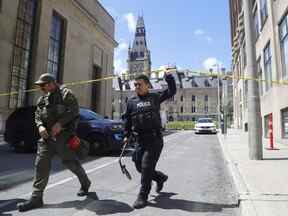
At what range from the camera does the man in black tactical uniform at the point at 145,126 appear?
13.4 ft

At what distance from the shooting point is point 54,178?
617 cm

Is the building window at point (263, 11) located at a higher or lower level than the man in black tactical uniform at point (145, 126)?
higher

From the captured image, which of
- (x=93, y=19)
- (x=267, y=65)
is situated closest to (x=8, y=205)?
(x=267, y=65)

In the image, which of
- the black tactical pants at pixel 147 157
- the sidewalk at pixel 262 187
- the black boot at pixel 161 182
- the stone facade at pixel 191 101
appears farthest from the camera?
the stone facade at pixel 191 101

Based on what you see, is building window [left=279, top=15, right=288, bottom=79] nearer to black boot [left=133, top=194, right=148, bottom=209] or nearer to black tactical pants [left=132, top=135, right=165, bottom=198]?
black tactical pants [left=132, top=135, right=165, bottom=198]

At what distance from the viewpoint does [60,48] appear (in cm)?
3075

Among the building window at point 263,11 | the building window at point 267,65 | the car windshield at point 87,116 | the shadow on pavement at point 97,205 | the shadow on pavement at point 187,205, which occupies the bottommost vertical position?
the shadow on pavement at point 97,205

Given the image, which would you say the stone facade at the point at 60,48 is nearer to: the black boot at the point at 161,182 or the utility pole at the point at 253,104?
the utility pole at the point at 253,104

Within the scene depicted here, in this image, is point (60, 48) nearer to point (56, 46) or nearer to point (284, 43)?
point (56, 46)

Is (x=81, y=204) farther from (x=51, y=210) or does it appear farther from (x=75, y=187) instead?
(x=75, y=187)

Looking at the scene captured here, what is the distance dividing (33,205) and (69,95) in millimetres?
1685

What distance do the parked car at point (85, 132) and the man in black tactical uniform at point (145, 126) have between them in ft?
17.6

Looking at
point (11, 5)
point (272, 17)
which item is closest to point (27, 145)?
point (272, 17)

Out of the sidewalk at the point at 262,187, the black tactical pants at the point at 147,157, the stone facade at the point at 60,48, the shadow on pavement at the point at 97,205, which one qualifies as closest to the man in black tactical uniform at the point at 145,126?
the black tactical pants at the point at 147,157
